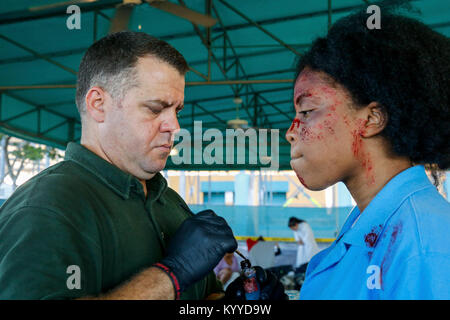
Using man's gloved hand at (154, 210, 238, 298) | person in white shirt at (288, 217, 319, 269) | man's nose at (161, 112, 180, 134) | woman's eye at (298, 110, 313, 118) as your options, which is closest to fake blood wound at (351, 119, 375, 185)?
woman's eye at (298, 110, 313, 118)

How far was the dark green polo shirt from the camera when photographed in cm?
106

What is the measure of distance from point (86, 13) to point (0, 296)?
598 cm

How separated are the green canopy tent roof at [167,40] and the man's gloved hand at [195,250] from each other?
3721 millimetres

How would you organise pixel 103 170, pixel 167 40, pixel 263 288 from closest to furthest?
pixel 103 170
pixel 263 288
pixel 167 40

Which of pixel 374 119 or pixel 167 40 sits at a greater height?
pixel 167 40

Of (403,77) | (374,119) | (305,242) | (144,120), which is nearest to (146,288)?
(144,120)

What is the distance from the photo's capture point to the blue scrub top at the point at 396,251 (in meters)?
0.92

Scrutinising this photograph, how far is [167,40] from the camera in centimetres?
745

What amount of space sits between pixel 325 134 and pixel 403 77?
0.27 meters

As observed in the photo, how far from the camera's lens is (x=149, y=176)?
166 centimetres

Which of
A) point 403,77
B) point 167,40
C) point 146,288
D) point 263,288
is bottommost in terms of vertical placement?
point 263,288

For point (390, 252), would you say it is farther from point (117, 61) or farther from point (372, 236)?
point (117, 61)

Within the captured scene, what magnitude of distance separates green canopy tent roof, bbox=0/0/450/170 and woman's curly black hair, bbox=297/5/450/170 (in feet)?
12.9
